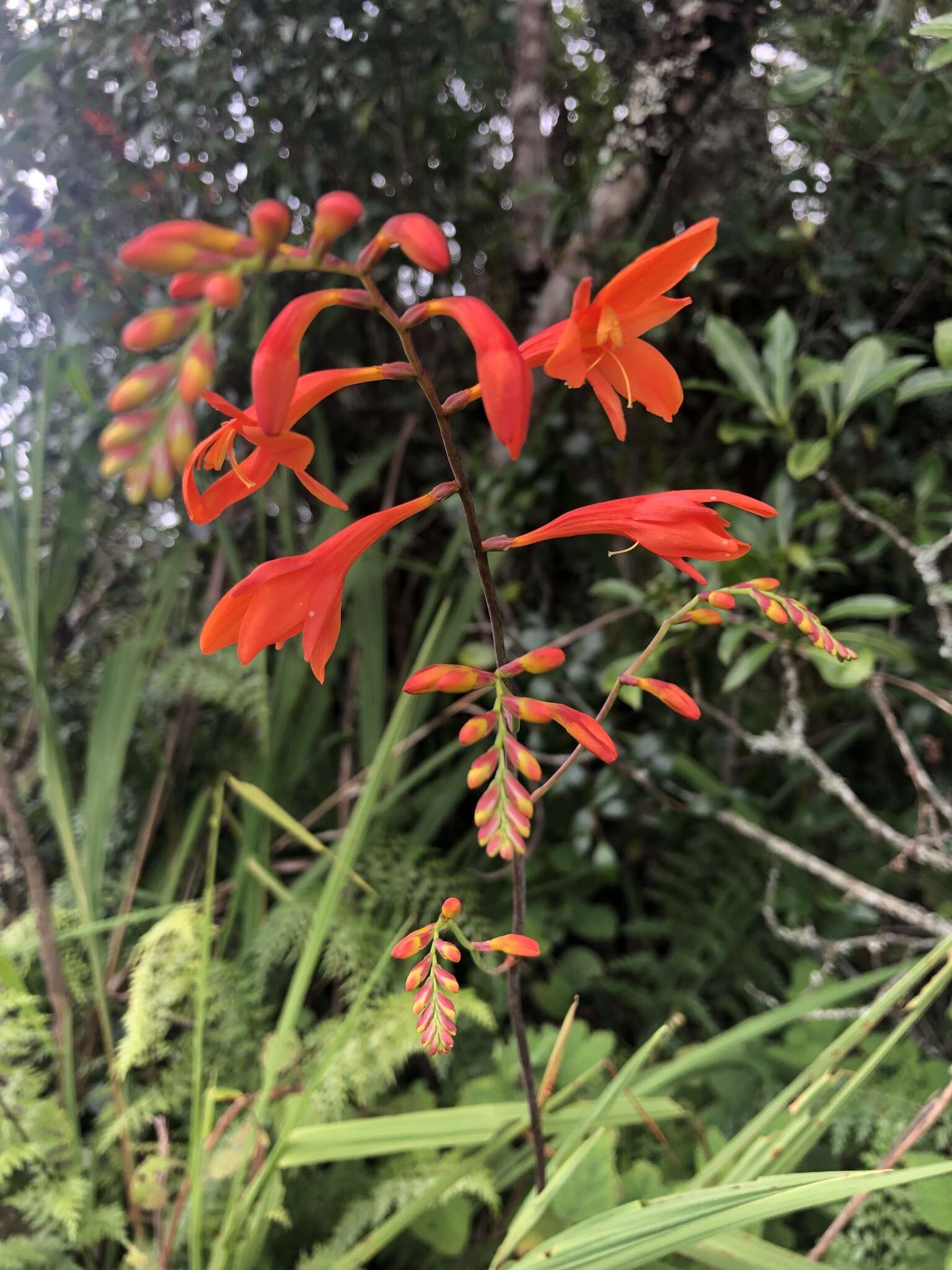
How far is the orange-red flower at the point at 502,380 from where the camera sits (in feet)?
0.82

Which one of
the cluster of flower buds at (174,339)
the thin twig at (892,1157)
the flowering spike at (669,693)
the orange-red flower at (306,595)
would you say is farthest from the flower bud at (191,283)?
the thin twig at (892,1157)

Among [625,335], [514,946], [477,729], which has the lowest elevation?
[514,946]

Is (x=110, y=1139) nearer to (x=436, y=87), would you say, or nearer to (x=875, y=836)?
(x=875, y=836)

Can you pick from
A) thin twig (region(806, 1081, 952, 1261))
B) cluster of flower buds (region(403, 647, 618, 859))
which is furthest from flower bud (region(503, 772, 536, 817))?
thin twig (region(806, 1081, 952, 1261))

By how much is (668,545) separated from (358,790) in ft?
2.54

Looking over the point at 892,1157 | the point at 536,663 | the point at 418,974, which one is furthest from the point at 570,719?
the point at 892,1157

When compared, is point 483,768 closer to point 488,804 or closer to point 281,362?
point 488,804

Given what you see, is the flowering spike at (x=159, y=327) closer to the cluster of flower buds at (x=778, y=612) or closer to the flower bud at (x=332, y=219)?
the flower bud at (x=332, y=219)

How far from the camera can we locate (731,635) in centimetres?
77

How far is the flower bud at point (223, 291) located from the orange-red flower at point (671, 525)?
0.15 metres

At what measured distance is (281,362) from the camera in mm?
258

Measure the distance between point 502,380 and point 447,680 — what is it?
129 millimetres

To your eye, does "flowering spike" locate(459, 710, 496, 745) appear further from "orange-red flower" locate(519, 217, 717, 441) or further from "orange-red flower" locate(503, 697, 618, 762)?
"orange-red flower" locate(519, 217, 717, 441)

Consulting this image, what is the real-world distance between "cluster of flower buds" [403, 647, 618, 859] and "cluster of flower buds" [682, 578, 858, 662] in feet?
0.29
